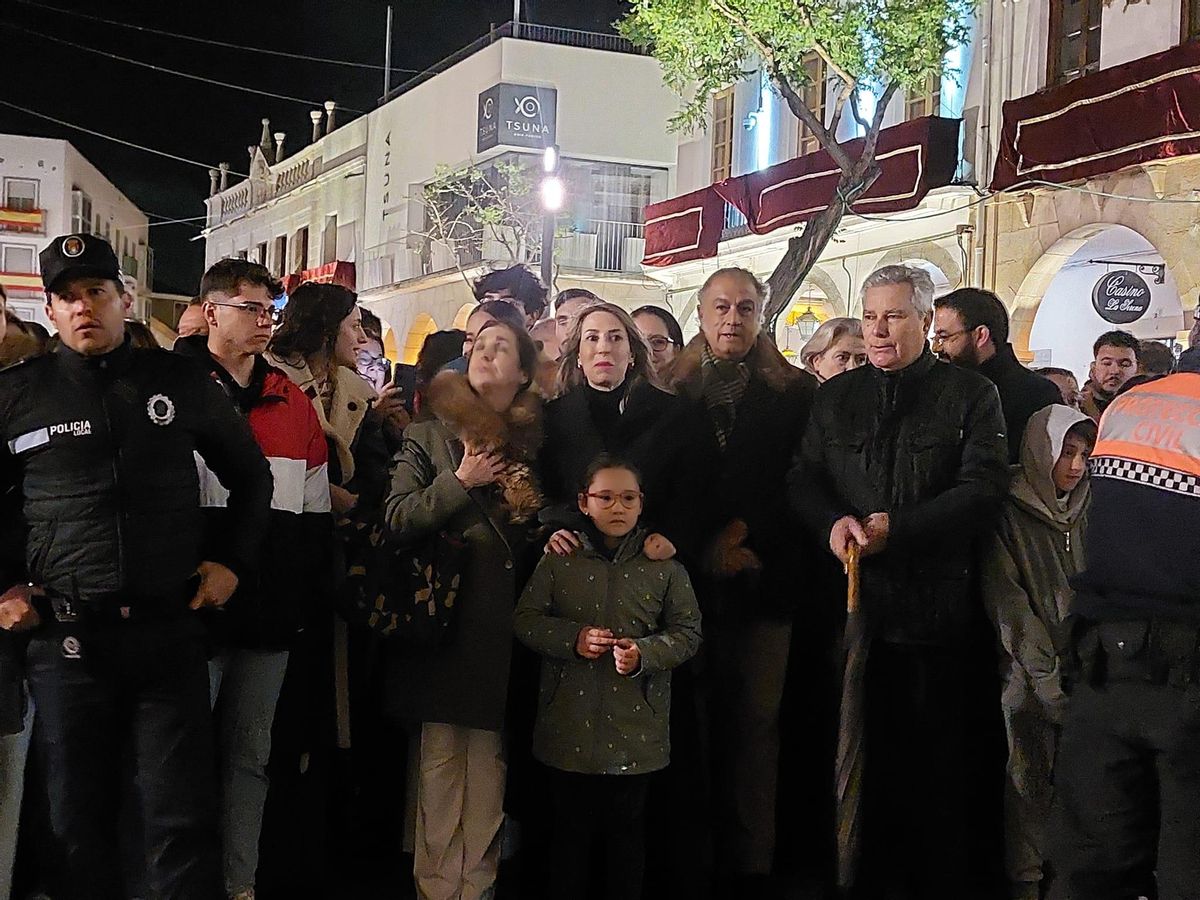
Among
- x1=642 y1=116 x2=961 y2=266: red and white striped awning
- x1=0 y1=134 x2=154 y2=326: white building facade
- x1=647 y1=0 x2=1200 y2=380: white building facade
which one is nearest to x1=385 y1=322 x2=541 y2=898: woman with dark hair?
x1=647 y1=0 x2=1200 y2=380: white building facade

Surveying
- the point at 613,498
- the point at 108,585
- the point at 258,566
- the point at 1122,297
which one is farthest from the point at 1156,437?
the point at 1122,297

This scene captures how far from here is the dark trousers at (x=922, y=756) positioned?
4859 millimetres

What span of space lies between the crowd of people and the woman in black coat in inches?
0.5

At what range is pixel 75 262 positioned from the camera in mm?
4047

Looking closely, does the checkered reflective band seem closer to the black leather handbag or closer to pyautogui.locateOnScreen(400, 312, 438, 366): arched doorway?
the black leather handbag

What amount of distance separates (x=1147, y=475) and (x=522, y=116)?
2610 centimetres

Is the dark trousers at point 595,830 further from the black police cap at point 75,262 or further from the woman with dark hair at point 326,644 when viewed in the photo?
the black police cap at point 75,262

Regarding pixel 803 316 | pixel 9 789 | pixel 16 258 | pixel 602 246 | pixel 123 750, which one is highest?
pixel 16 258

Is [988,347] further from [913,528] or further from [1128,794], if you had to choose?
[1128,794]

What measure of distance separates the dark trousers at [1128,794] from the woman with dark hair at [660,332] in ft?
8.59

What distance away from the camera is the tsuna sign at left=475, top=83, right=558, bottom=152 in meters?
28.6

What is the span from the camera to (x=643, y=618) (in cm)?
462

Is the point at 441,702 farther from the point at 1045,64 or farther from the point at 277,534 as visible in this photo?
the point at 1045,64

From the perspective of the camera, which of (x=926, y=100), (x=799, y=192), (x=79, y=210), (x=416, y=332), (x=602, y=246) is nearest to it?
(x=926, y=100)
